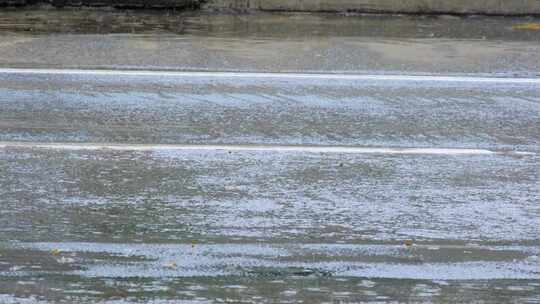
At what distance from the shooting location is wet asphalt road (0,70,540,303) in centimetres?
502

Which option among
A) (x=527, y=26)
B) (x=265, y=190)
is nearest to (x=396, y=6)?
(x=527, y=26)

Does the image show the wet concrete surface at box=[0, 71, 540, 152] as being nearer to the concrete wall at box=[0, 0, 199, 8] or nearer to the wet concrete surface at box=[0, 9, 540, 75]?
the wet concrete surface at box=[0, 9, 540, 75]

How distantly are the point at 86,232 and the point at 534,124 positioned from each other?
446 cm

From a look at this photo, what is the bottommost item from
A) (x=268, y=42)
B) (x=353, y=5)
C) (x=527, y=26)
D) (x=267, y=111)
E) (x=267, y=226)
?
(x=267, y=226)

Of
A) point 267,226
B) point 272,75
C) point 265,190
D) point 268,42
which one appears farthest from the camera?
point 268,42

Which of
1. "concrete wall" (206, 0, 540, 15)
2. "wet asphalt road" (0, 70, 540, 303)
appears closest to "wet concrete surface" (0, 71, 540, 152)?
"wet asphalt road" (0, 70, 540, 303)

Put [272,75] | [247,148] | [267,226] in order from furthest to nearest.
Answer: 1. [272,75]
2. [247,148]
3. [267,226]

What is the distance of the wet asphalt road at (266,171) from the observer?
16.6 ft

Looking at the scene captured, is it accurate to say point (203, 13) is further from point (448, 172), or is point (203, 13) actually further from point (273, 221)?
point (273, 221)

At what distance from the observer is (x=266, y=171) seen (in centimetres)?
694

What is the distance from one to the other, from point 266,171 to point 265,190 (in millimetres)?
453

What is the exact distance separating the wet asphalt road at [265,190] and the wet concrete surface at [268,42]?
877 mm

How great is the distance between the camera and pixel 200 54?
1132cm

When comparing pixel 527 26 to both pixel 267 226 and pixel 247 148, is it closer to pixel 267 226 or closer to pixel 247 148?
pixel 247 148
